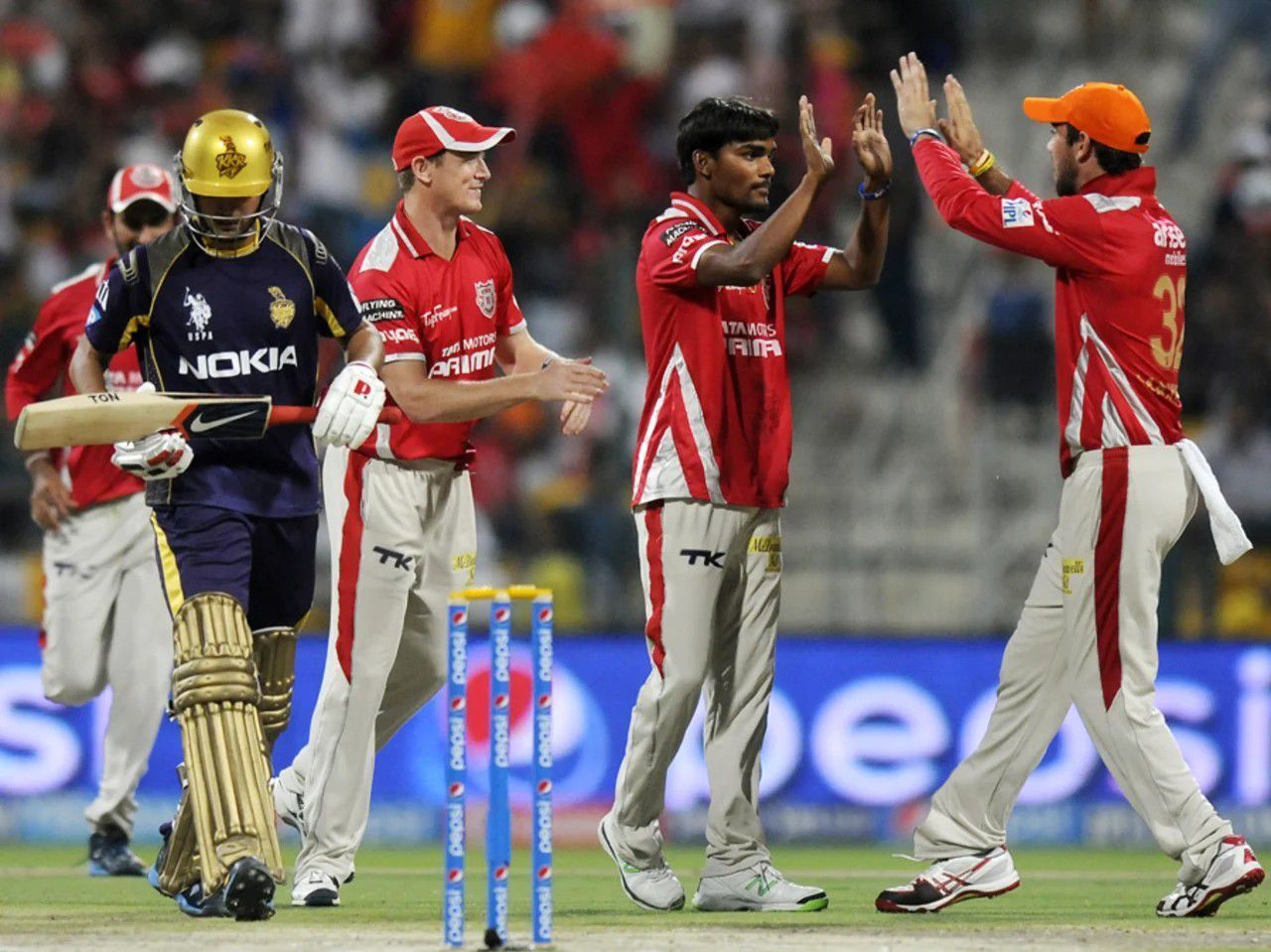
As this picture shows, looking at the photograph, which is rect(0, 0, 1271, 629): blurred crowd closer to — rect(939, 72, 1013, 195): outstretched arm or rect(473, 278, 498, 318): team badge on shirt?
rect(473, 278, 498, 318): team badge on shirt

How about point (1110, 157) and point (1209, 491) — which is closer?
point (1209, 491)

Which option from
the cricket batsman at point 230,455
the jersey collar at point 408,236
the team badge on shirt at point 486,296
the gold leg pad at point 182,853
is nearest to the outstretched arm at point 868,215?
the team badge on shirt at point 486,296

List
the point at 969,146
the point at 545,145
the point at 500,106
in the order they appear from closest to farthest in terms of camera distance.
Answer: the point at 969,146, the point at 545,145, the point at 500,106

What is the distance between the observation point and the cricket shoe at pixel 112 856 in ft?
29.1

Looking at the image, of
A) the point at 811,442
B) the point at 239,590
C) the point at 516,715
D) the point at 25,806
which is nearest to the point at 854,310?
the point at 811,442

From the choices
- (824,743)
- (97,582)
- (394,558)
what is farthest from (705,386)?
(824,743)

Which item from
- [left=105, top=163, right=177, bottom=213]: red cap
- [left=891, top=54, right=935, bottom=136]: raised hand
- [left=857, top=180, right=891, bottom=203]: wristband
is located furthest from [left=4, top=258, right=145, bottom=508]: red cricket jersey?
[left=891, top=54, right=935, bottom=136]: raised hand

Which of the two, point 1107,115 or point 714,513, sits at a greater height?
point 1107,115

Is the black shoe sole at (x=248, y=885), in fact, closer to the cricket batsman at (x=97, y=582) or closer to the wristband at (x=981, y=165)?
the cricket batsman at (x=97, y=582)

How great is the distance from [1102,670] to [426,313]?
7.99ft

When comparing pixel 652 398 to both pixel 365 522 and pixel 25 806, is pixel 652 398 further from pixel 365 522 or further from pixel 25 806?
pixel 25 806

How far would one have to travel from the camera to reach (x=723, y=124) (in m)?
7.26

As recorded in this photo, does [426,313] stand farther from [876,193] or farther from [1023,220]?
[1023,220]

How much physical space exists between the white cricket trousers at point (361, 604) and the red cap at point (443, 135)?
3.38 feet
